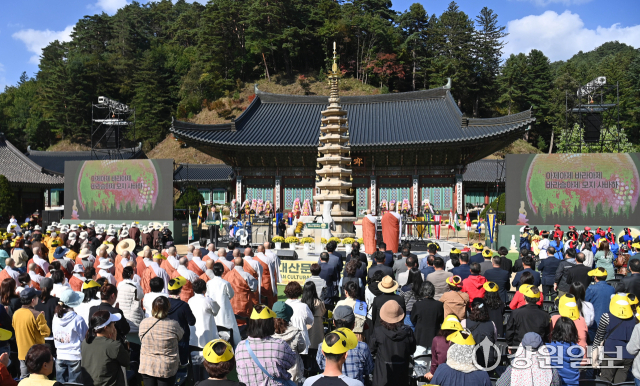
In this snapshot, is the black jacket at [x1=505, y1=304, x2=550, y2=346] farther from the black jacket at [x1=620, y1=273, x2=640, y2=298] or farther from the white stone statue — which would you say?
the white stone statue

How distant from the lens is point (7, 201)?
28250 millimetres

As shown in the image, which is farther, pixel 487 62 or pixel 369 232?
pixel 487 62

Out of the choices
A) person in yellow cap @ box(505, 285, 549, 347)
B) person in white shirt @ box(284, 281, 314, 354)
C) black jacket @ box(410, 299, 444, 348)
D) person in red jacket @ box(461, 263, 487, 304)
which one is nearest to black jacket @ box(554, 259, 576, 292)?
person in red jacket @ box(461, 263, 487, 304)

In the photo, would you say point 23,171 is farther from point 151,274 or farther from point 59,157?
point 151,274

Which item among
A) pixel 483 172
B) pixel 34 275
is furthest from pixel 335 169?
pixel 483 172

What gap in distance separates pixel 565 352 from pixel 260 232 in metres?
17.7

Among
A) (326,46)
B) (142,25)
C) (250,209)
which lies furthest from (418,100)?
(142,25)

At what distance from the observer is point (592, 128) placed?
32000 mm

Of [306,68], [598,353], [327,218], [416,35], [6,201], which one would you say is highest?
[416,35]

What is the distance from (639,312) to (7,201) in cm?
3247

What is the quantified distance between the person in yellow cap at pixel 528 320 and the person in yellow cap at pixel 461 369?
6.88 feet

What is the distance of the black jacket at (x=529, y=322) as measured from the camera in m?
5.39

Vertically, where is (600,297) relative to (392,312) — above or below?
below

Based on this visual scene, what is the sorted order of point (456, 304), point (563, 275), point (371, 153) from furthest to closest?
point (371, 153) → point (563, 275) → point (456, 304)
